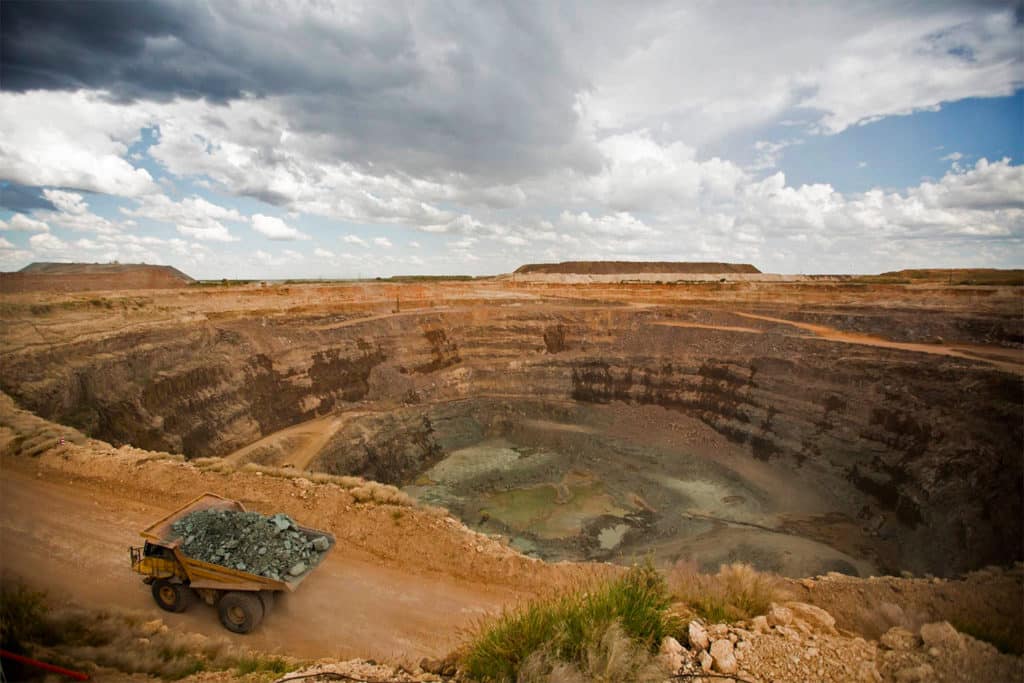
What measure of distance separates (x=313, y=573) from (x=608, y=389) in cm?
3050

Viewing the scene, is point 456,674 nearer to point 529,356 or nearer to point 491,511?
point 491,511

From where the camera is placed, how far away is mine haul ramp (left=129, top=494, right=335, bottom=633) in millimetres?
8688

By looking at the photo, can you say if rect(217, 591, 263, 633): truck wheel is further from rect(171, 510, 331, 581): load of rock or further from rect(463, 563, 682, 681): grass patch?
rect(463, 563, 682, 681): grass patch

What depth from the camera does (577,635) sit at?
5.72 meters

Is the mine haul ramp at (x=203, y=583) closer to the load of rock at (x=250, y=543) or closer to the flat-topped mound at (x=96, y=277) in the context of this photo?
the load of rock at (x=250, y=543)

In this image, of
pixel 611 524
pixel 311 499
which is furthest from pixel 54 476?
pixel 611 524

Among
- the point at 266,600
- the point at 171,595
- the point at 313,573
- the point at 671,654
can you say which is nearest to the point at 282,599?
the point at 266,600

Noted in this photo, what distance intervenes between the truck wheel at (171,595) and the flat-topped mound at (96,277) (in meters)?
31.6

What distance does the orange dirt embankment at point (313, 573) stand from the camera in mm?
9133

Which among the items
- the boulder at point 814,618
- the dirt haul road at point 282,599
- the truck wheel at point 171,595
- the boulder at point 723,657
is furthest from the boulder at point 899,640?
the truck wheel at point 171,595

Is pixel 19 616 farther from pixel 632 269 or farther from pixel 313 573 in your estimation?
pixel 632 269

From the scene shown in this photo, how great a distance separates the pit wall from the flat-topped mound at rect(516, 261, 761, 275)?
81509 mm

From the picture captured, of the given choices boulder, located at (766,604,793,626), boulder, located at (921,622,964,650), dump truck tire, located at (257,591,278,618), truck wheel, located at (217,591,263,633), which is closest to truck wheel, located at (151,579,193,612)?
truck wheel, located at (217,591,263,633)

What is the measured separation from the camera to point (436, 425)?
35031 millimetres
